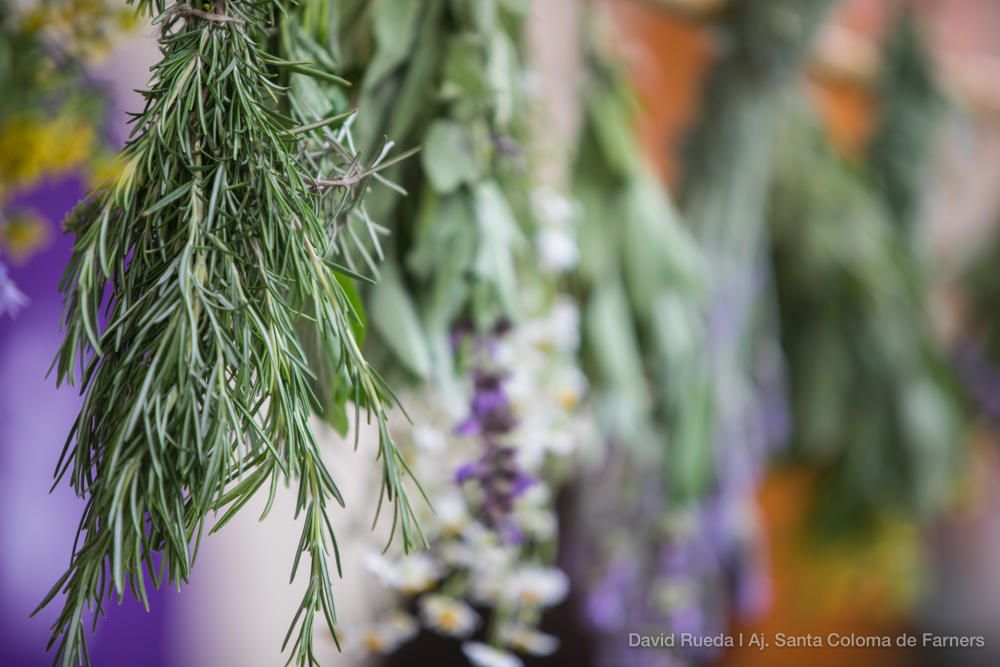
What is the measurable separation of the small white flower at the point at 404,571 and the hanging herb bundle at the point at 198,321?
17 centimetres

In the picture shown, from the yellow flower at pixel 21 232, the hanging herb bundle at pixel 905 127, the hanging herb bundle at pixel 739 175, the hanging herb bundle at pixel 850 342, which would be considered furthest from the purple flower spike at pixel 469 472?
the hanging herb bundle at pixel 905 127

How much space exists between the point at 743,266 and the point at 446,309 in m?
0.54

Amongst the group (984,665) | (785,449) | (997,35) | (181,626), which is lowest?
(984,665)

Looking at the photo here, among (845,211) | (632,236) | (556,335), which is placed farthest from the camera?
(845,211)

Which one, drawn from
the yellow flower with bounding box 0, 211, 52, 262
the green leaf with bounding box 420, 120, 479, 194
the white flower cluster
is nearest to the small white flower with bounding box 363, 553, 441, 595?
the white flower cluster

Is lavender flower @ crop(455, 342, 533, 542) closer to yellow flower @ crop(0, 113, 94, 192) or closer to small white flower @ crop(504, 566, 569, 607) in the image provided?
small white flower @ crop(504, 566, 569, 607)

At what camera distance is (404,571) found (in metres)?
0.53

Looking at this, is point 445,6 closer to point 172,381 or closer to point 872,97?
point 172,381

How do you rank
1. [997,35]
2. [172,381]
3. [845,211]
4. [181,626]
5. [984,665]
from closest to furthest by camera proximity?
[172,381]
[845,211]
[181,626]
[984,665]
[997,35]

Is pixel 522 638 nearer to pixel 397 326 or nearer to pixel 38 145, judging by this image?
pixel 397 326

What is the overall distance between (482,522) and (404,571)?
63mm

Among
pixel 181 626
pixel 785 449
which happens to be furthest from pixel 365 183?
pixel 181 626

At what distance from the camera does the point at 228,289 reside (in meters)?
0.32

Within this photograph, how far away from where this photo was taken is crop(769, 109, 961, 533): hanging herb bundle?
113 cm
